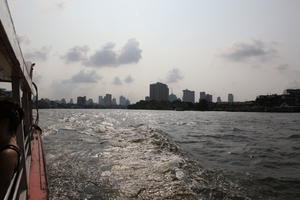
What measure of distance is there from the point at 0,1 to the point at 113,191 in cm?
723

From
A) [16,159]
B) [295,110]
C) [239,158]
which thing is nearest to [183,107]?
[295,110]

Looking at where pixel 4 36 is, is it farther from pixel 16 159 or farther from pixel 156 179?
pixel 156 179

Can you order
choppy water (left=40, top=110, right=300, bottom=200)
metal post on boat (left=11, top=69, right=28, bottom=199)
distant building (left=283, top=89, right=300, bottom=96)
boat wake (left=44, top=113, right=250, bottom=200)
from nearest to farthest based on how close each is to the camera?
1. metal post on boat (left=11, top=69, right=28, bottom=199)
2. boat wake (left=44, top=113, right=250, bottom=200)
3. choppy water (left=40, top=110, right=300, bottom=200)
4. distant building (left=283, top=89, right=300, bottom=96)

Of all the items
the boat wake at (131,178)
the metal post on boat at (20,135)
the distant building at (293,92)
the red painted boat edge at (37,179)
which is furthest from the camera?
the distant building at (293,92)

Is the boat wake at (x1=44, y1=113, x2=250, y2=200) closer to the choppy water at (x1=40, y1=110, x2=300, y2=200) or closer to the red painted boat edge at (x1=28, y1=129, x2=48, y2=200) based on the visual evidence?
the choppy water at (x1=40, y1=110, x2=300, y2=200)

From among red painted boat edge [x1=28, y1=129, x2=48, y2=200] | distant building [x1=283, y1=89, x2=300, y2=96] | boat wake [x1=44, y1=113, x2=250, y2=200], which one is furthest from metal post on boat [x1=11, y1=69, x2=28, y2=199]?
distant building [x1=283, y1=89, x2=300, y2=96]

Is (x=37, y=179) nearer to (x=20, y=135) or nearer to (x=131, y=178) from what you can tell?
(x=20, y=135)

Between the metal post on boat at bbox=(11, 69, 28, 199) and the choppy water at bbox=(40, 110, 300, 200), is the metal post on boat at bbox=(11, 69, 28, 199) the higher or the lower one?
the higher one

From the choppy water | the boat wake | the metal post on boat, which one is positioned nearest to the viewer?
the metal post on boat

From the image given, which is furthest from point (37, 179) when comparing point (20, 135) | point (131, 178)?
point (131, 178)

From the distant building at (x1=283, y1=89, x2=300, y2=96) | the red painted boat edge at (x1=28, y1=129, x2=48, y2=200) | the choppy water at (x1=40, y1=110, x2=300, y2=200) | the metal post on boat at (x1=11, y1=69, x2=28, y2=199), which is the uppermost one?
the distant building at (x1=283, y1=89, x2=300, y2=96)

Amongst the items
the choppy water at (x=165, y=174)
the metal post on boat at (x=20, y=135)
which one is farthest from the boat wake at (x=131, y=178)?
the metal post on boat at (x=20, y=135)

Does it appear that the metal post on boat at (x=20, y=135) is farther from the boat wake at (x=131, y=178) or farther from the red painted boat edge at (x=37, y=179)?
the boat wake at (x=131, y=178)

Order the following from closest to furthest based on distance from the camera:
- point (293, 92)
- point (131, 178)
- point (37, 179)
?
point (37, 179), point (131, 178), point (293, 92)
